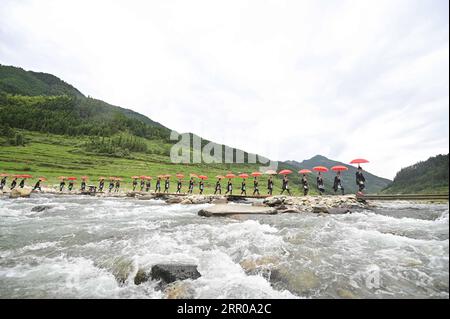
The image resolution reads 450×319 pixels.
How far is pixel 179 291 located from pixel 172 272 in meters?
0.68

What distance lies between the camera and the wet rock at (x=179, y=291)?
599 centimetres

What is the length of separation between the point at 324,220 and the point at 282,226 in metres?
2.83

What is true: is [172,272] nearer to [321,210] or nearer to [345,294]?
[345,294]

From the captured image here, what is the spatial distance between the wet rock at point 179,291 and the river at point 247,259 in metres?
0.14

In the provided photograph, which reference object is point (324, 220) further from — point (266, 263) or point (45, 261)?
point (45, 261)

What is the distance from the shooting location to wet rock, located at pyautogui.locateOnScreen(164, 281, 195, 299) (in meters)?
5.99

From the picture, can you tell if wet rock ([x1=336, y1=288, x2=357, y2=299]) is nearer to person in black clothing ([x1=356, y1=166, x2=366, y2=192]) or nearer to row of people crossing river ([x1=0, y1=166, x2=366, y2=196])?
row of people crossing river ([x1=0, y1=166, x2=366, y2=196])

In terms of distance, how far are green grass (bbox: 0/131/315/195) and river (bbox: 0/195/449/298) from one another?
186 ft

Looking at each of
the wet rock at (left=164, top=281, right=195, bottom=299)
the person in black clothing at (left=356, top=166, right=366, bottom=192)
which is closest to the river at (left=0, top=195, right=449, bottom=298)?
the wet rock at (left=164, top=281, right=195, bottom=299)

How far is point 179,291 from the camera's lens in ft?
20.2

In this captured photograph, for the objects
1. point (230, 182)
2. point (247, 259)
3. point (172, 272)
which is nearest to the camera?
point (172, 272)

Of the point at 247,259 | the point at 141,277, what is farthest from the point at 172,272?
the point at 247,259
